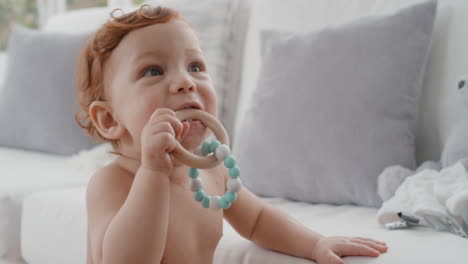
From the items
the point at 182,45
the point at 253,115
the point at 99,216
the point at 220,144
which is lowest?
the point at 253,115

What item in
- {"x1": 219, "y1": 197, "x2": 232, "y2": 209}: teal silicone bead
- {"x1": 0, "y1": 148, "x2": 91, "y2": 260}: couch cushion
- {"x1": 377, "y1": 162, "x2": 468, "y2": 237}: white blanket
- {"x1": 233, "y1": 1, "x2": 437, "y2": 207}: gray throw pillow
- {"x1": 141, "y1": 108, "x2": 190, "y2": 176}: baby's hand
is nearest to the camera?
{"x1": 141, "y1": 108, "x2": 190, "y2": 176}: baby's hand

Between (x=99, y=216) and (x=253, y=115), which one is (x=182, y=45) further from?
(x=253, y=115)

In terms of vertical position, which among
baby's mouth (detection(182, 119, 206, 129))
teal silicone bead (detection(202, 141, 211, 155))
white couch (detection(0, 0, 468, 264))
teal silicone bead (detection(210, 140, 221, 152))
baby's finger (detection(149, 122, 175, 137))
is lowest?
white couch (detection(0, 0, 468, 264))

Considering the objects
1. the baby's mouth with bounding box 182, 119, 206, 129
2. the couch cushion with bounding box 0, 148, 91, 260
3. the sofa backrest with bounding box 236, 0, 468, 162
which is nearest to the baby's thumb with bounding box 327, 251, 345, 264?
the baby's mouth with bounding box 182, 119, 206, 129

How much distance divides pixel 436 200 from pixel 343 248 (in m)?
0.27

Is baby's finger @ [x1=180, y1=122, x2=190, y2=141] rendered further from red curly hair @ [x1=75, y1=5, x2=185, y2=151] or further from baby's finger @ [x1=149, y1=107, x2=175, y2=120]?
red curly hair @ [x1=75, y1=5, x2=185, y2=151]

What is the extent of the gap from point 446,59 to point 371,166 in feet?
1.14

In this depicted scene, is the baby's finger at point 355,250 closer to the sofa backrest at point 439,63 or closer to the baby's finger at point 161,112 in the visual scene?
the baby's finger at point 161,112

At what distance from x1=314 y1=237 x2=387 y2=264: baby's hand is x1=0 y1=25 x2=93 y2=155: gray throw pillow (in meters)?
1.35

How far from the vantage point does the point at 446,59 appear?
1333 millimetres

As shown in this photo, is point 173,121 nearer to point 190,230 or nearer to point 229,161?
point 229,161

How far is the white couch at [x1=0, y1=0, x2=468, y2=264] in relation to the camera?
943 millimetres

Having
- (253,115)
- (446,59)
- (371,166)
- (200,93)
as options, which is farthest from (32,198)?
(446,59)

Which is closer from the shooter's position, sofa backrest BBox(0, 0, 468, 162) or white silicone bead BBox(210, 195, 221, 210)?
white silicone bead BBox(210, 195, 221, 210)
